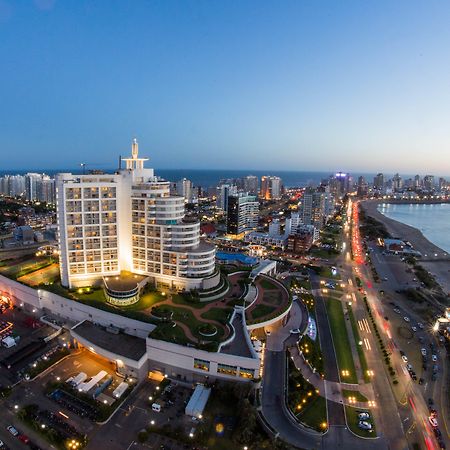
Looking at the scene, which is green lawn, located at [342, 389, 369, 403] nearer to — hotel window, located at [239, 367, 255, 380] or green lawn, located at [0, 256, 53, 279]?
hotel window, located at [239, 367, 255, 380]

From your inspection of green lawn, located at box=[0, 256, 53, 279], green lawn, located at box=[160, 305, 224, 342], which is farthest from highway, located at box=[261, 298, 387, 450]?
green lawn, located at box=[0, 256, 53, 279]

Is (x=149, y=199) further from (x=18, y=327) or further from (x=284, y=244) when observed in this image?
(x=284, y=244)

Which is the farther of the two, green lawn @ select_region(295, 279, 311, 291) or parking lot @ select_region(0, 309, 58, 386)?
green lawn @ select_region(295, 279, 311, 291)

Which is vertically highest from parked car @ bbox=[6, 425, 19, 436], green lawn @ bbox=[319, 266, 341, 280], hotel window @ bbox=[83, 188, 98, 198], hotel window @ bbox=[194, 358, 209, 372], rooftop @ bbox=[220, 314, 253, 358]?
hotel window @ bbox=[83, 188, 98, 198]

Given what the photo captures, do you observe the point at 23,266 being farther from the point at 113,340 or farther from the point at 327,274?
the point at 327,274

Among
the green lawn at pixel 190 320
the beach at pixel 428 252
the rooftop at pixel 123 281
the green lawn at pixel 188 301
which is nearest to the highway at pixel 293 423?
the green lawn at pixel 190 320

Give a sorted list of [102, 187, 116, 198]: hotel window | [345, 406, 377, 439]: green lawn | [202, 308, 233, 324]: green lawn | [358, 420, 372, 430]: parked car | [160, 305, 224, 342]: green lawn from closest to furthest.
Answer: [345, 406, 377, 439]: green lawn
[358, 420, 372, 430]: parked car
[160, 305, 224, 342]: green lawn
[202, 308, 233, 324]: green lawn
[102, 187, 116, 198]: hotel window

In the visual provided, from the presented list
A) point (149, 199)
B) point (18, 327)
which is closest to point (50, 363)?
point (18, 327)

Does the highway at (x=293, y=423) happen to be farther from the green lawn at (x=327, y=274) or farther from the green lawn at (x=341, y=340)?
the green lawn at (x=327, y=274)
